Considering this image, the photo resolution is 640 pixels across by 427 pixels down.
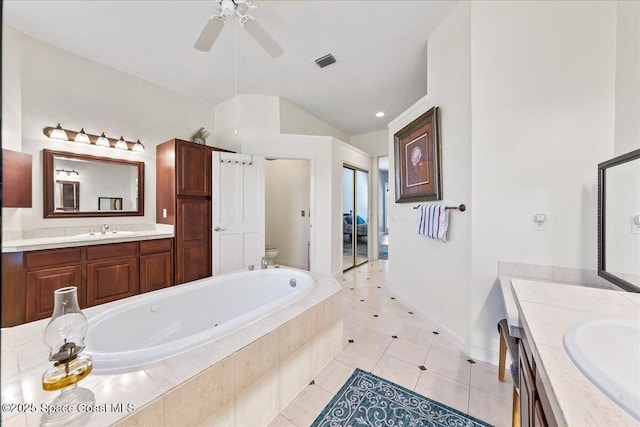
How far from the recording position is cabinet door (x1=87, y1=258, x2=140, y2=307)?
2449 mm

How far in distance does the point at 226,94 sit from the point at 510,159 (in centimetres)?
344

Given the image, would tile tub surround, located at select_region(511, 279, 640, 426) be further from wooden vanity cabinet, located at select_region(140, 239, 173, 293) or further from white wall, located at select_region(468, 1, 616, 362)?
wooden vanity cabinet, located at select_region(140, 239, 173, 293)

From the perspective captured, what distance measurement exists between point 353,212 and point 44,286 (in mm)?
3937

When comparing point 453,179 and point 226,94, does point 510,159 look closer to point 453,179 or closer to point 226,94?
point 453,179

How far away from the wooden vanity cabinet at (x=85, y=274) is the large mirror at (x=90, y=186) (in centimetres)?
63

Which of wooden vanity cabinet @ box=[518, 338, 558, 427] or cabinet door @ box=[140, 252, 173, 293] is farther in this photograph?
cabinet door @ box=[140, 252, 173, 293]

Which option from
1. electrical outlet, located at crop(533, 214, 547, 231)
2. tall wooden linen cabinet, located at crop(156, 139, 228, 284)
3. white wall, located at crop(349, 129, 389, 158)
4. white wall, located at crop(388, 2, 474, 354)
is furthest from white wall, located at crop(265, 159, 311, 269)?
electrical outlet, located at crop(533, 214, 547, 231)

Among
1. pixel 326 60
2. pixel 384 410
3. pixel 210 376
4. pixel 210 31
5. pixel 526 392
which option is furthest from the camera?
pixel 326 60

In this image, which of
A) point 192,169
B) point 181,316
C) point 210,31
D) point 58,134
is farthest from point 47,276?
point 210,31

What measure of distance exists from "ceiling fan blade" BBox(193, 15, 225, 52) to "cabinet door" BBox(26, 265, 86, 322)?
225 cm

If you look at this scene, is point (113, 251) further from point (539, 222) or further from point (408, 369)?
point (539, 222)

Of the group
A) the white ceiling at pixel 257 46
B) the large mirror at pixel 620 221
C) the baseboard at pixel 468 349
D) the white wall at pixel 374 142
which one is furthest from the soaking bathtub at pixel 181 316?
the white wall at pixel 374 142

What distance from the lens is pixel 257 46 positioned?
261cm

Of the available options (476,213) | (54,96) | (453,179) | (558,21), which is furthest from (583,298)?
(54,96)
